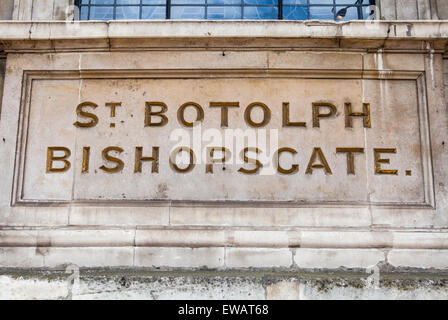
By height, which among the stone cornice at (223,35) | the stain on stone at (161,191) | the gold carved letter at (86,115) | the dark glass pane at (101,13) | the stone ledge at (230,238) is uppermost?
the dark glass pane at (101,13)

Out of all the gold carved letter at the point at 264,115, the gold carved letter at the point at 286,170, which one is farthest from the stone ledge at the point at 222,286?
the gold carved letter at the point at 264,115

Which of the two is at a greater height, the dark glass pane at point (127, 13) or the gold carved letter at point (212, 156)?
the dark glass pane at point (127, 13)

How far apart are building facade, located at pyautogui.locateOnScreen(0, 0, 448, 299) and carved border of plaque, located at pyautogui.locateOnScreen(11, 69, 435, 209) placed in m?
0.01

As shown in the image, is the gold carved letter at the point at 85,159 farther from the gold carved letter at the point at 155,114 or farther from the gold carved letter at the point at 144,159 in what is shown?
the gold carved letter at the point at 155,114

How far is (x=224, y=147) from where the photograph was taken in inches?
173

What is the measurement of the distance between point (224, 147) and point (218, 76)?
0.60m

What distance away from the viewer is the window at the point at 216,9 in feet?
16.8

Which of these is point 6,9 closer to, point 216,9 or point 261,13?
point 216,9

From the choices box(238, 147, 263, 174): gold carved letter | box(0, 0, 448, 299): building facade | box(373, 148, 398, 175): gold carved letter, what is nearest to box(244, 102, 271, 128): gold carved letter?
box(0, 0, 448, 299): building facade

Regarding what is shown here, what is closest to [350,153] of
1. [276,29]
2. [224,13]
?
[276,29]

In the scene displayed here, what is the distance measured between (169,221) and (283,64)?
61.8 inches

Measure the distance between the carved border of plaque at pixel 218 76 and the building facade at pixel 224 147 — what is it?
0.01 meters

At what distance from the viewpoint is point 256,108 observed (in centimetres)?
446

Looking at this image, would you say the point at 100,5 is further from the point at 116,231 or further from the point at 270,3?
the point at 116,231
